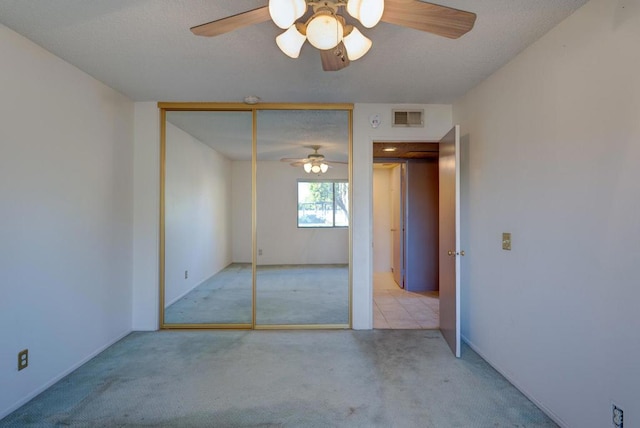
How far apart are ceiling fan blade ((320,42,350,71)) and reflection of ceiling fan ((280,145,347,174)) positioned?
2275 millimetres

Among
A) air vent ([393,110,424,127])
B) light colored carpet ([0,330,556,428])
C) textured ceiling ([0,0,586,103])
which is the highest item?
textured ceiling ([0,0,586,103])

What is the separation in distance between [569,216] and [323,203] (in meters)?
2.92

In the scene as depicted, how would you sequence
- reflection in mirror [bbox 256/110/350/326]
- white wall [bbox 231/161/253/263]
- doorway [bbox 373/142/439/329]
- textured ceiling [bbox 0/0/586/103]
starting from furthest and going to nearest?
white wall [bbox 231/161/253/263]
doorway [bbox 373/142/439/329]
reflection in mirror [bbox 256/110/350/326]
textured ceiling [bbox 0/0/586/103]

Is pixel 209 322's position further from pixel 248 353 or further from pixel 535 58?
pixel 535 58

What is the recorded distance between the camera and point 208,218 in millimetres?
4945

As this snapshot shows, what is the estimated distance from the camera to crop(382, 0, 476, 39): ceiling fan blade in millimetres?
1285

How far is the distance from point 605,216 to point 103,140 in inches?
146

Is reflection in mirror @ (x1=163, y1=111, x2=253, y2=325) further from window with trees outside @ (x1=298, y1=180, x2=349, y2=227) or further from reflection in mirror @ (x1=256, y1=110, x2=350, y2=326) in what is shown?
window with trees outside @ (x1=298, y1=180, x2=349, y2=227)

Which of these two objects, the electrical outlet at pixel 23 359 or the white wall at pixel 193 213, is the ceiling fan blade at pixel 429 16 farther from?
the white wall at pixel 193 213

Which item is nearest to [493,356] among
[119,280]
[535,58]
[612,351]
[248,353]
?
[612,351]

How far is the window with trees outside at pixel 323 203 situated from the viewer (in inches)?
157

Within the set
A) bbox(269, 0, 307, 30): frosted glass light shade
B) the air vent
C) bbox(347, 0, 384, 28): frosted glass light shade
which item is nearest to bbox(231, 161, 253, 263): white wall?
the air vent

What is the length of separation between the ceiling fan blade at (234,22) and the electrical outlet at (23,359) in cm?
233

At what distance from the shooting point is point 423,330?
3.40 m
